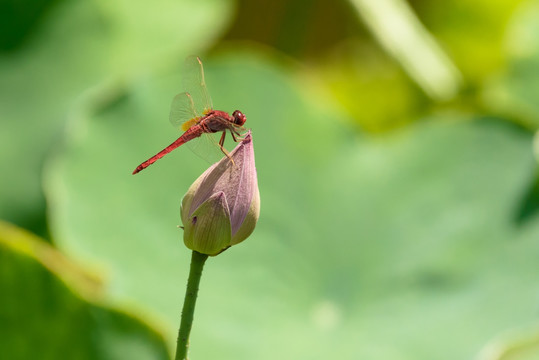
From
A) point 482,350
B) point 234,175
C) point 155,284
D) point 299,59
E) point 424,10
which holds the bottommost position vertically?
point 234,175

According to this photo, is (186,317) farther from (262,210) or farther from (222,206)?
(262,210)

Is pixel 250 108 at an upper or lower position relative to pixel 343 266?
upper

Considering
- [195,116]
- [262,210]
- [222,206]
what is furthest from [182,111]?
[262,210]

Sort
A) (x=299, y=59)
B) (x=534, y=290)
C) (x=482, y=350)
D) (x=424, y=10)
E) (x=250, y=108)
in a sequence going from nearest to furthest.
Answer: (x=482, y=350), (x=534, y=290), (x=250, y=108), (x=299, y=59), (x=424, y=10)

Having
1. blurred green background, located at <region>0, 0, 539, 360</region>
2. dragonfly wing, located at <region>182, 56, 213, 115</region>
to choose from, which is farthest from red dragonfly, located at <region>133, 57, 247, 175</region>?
blurred green background, located at <region>0, 0, 539, 360</region>

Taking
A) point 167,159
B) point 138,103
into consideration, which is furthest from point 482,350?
point 138,103

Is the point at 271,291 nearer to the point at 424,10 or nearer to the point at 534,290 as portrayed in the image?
the point at 534,290
